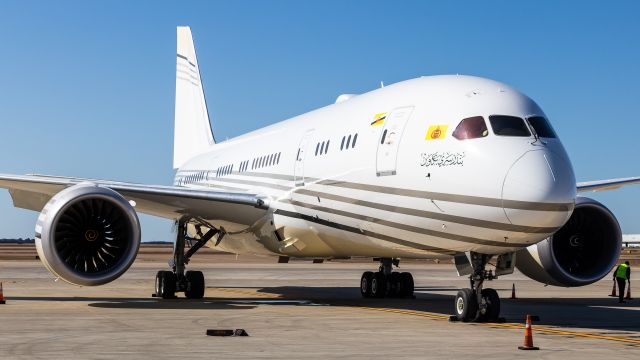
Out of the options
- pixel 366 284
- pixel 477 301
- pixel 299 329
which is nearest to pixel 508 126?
pixel 477 301

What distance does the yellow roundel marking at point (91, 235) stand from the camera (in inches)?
709

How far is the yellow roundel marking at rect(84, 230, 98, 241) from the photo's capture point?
18016 mm

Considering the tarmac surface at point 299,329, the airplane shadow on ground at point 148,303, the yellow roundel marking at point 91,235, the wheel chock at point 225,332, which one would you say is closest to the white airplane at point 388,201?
the yellow roundel marking at point 91,235

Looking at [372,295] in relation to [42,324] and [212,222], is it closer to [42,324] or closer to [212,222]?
[212,222]

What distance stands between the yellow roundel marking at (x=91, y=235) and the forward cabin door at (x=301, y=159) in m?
4.03

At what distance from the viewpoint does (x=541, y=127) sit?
14.3 m

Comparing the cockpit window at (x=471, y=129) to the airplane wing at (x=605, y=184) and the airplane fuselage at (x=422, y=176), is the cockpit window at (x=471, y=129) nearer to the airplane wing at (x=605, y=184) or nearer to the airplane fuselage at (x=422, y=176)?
the airplane fuselage at (x=422, y=176)

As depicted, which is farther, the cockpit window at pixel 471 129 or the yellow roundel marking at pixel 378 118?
the yellow roundel marking at pixel 378 118

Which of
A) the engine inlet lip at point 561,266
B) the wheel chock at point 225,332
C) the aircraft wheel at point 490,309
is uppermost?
the engine inlet lip at point 561,266

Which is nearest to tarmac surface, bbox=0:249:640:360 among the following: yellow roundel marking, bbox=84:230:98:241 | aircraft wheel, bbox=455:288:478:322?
aircraft wheel, bbox=455:288:478:322

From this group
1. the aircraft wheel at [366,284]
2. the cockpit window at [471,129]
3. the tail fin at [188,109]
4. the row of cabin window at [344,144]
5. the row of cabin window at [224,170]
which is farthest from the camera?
the tail fin at [188,109]

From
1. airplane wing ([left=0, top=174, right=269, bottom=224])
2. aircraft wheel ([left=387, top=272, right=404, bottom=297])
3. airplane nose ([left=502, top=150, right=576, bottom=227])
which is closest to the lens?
airplane nose ([left=502, top=150, right=576, bottom=227])

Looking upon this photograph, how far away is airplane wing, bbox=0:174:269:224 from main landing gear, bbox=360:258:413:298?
175 inches

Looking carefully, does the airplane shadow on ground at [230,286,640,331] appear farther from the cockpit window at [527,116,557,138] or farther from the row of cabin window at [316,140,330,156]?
the row of cabin window at [316,140,330,156]
